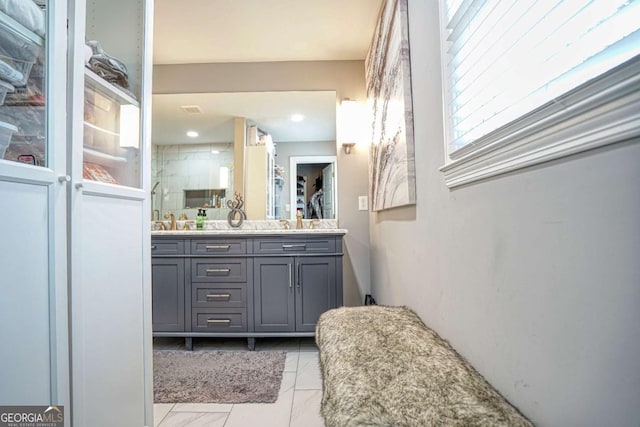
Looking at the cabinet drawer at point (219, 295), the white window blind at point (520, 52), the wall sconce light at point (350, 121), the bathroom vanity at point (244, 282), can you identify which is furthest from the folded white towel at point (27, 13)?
the wall sconce light at point (350, 121)

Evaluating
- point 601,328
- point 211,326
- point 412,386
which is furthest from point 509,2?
point 211,326

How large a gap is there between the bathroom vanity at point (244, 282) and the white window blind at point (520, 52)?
4.78ft

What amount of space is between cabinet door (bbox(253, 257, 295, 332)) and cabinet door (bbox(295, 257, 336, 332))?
0.06 metres

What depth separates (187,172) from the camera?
8.98 ft

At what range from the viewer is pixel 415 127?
Result: 1.31 metres

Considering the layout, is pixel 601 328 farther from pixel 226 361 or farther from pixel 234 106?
pixel 234 106

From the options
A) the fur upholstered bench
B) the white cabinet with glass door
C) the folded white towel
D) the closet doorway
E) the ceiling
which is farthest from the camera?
the closet doorway

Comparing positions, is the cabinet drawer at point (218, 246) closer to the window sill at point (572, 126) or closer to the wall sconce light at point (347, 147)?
the wall sconce light at point (347, 147)

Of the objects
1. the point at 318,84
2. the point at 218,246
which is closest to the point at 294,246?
the point at 218,246

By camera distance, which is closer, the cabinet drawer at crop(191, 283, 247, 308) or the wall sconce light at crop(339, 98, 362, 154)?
the cabinet drawer at crop(191, 283, 247, 308)

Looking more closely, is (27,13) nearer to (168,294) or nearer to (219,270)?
(219,270)

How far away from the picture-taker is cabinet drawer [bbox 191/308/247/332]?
2.17m

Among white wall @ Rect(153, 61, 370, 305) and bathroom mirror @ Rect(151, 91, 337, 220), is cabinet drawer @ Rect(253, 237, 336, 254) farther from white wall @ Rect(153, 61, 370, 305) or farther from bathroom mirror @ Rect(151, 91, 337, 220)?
bathroom mirror @ Rect(151, 91, 337, 220)

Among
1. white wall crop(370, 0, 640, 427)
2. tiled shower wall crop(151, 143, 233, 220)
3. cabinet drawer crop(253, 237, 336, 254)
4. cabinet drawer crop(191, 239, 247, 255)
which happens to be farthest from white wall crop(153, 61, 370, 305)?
white wall crop(370, 0, 640, 427)
